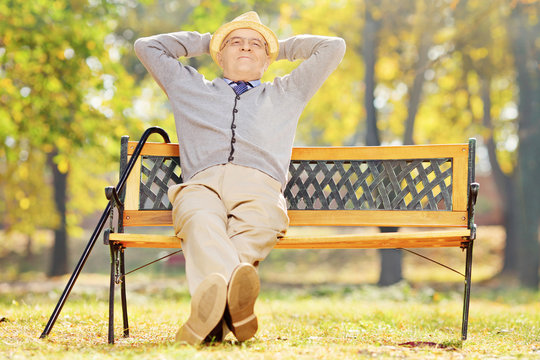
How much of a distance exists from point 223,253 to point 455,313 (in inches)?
122

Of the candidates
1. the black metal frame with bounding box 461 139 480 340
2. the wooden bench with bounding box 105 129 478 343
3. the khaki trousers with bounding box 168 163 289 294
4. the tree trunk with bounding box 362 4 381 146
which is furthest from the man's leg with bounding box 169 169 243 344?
the tree trunk with bounding box 362 4 381 146

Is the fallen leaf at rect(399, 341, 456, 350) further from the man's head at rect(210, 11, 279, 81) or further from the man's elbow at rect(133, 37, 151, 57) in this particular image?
the man's elbow at rect(133, 37, 151, 57)

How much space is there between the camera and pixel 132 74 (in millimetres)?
14727

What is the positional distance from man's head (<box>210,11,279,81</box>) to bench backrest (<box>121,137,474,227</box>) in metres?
0.60

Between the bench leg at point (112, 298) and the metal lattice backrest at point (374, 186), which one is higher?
the metal lattice backrest at point (374, 186)

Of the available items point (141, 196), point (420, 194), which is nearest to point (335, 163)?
point (420, 194)

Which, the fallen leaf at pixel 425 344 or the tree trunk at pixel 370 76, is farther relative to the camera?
the tree trunk at pixel 370 76

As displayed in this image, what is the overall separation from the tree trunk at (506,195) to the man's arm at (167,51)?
956 cm

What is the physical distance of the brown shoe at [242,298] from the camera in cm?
286

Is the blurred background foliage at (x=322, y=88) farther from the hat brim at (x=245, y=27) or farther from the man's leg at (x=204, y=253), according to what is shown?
the man's leg at (x=204, y=253)

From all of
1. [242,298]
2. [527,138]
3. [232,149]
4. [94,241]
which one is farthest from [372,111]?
[242,298]

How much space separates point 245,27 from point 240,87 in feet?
1.22

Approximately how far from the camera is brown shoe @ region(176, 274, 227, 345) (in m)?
2.86

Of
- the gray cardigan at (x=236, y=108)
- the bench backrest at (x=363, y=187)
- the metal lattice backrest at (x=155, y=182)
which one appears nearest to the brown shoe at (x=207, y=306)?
the gray cardigan at (x=236, y=108)
